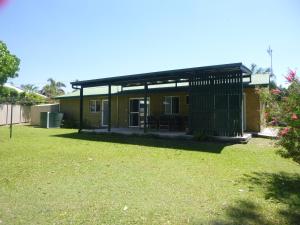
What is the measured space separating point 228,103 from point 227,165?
183 inches

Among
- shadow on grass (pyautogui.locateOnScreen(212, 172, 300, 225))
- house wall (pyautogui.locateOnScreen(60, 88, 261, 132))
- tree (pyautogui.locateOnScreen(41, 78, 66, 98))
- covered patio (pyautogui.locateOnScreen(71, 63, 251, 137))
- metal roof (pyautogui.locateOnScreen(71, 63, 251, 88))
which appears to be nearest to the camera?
shadow on grass (pyautogui.locateOnScreen(212, 172, 300, 225))

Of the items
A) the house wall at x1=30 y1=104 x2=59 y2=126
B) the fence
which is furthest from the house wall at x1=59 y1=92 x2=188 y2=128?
the fence

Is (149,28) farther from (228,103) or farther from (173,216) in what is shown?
(173,216)

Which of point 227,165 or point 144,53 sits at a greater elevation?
point 144,53

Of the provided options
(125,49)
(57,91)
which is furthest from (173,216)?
(57,91)

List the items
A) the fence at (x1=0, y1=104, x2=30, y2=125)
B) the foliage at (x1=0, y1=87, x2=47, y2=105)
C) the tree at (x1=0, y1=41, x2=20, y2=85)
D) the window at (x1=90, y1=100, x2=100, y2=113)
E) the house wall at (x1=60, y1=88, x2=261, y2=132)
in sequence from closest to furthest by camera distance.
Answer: the house wall at (x1=60, y1=88, x2=261, y2=132) → the window at (x1=90, y1=100, x2=100, y2=113) → the fence at (x1=0, y1=104, x2=30, y2=125) → the tree at (x1=0, y1=41, x2=20, y2=85) → the foliage at (x1=0, y1=87, x2=47, y2=105)

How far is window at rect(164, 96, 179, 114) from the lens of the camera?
16.5 m

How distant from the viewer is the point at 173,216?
3508 millimetres

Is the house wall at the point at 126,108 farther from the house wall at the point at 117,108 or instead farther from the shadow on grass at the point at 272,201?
the shadow on grass at the point at 272,201

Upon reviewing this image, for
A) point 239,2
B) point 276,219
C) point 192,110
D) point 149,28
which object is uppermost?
point 149,28

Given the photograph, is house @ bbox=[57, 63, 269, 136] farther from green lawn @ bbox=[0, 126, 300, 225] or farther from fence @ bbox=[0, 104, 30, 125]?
fence @ bbox=[0, 104, 30, 125]

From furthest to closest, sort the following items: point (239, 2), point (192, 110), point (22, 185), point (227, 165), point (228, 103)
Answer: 1. point (192, 110)
2. point (228, 103)
3. point (239, 2)
4. point (227, 165)
5. point (22, 185)

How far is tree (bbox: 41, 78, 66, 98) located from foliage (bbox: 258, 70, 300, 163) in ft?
161

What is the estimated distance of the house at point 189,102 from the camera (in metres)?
11.0
